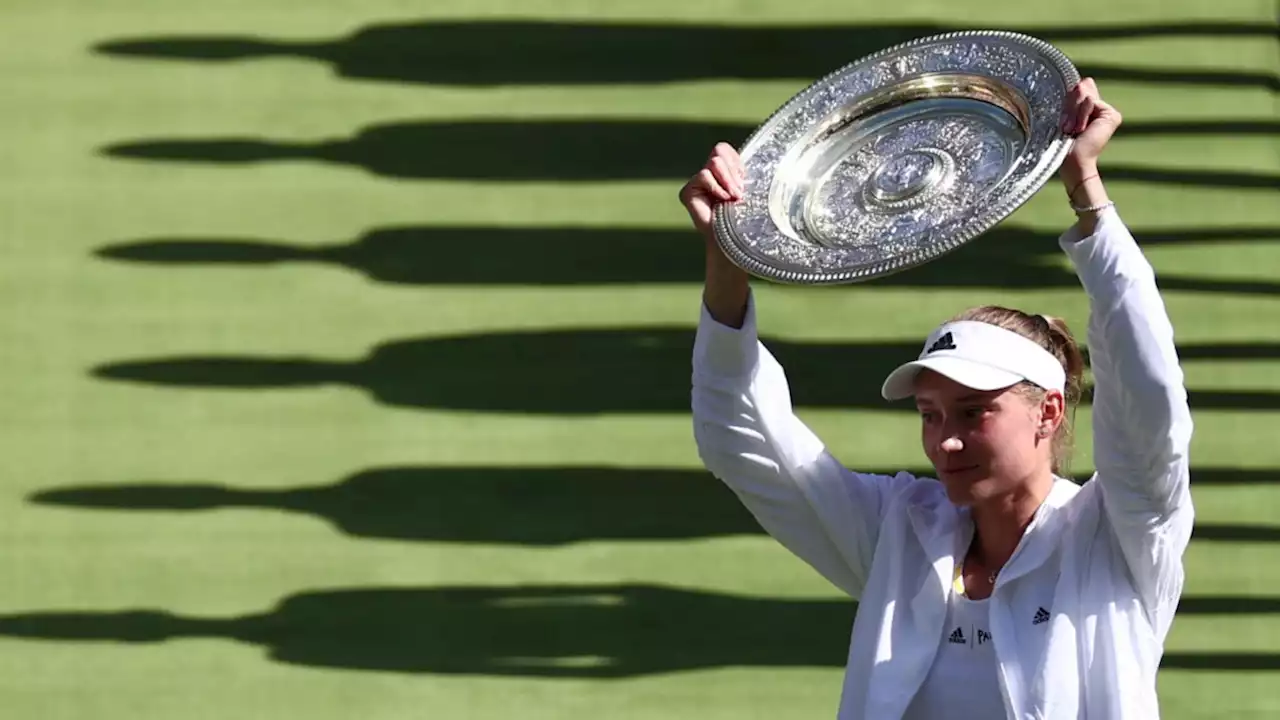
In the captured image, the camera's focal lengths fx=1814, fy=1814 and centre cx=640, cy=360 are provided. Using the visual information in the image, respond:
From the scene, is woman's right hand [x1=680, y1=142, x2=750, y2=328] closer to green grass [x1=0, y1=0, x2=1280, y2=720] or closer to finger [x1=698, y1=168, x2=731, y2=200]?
finger [x1=698, y1=168, x2=731, y2=200]

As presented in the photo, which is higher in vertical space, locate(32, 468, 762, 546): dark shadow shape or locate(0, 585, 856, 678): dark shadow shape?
locate(32, 468, 762, 546): dark shadow shape

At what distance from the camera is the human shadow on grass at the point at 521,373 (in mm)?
3408

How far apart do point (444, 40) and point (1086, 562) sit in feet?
5.83

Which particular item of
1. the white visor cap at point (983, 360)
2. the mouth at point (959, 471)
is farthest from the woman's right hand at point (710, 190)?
the mouth at point (959, 471)

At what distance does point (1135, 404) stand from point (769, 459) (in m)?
0.54

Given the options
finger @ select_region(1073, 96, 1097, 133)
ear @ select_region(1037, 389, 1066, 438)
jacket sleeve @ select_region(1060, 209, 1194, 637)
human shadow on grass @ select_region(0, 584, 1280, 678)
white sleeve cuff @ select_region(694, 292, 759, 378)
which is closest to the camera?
jacket sleeve @ select_region(1060, 209, 1194, 637)

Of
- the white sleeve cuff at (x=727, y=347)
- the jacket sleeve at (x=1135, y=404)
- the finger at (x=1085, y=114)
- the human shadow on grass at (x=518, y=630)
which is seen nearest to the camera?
the jacket sleeve at (x=1135, y=404)

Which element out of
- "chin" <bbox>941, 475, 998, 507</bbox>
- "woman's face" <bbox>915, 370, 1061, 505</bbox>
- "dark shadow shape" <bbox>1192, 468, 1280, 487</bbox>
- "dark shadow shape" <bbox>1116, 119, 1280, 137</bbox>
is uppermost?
"dark shadow shape" <bbox>1116, 119, 1280, 137</bbox>

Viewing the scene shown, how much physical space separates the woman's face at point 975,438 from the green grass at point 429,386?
3.78 feet

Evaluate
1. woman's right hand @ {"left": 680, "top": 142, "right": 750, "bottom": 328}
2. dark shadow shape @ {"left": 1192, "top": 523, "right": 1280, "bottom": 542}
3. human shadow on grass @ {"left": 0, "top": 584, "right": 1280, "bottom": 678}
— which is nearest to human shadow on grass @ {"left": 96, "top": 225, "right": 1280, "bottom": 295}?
dark shadow shape @ {"left": 1192, "top": 523, "right": 1280, "bottom": 542}

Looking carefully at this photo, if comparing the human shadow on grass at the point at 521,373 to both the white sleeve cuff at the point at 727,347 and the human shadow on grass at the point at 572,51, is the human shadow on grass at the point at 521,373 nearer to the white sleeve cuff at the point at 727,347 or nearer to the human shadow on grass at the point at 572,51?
the human shadow on grass at the point at 572,51

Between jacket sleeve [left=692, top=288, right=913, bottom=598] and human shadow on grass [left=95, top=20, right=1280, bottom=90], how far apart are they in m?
1.13

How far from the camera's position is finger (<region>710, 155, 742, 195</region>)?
2438 mm

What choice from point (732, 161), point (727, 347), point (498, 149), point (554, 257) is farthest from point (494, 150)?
point (727, 347)
